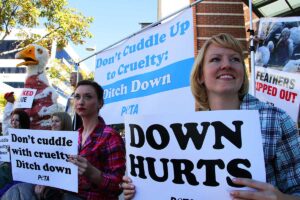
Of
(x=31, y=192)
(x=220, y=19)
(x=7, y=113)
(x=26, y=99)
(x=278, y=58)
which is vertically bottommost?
(x=31, y=192)

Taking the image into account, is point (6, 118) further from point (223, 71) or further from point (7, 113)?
point (223, 71)

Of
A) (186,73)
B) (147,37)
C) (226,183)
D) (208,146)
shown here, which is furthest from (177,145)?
(147,37)

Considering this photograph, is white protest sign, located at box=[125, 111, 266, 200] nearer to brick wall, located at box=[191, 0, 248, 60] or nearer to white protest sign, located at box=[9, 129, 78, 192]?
white protest sign, located at box=[9, 129, 78, 192]

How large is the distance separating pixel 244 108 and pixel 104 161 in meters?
1.38

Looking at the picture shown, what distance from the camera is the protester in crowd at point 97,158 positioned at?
2.58m

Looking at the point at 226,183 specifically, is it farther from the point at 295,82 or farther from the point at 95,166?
the point at 295,82

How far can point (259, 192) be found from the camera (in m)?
1.37

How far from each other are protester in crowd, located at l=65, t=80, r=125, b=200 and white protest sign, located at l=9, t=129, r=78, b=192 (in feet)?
0.37

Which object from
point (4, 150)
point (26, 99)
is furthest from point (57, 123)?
point (26, 99)

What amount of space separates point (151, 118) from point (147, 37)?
7.72ft

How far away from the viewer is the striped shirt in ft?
5.10

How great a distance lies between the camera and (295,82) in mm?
4078

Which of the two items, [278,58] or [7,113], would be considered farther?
[7,113]

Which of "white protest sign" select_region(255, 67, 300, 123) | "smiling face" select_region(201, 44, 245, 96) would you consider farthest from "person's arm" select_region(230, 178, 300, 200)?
"white protest sign" select_region(255, 67, 300, 123)
